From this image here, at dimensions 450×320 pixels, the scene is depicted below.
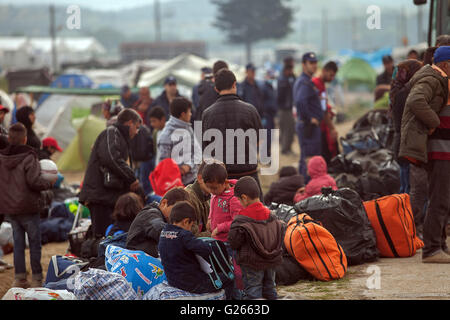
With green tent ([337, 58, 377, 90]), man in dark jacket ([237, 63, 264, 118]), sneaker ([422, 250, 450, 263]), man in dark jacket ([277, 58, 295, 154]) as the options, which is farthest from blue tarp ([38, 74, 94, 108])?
sneaker ([422, 250, 450, 263])

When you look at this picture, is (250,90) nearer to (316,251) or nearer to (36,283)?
(36,283)

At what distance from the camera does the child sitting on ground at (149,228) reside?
6.04 meters

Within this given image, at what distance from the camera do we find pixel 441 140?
6512mm

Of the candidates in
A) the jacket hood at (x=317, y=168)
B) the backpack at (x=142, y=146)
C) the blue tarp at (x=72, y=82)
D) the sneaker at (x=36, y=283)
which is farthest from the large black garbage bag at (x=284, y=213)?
the blue tarp at (x=72, y=82)

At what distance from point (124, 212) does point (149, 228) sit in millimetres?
1035

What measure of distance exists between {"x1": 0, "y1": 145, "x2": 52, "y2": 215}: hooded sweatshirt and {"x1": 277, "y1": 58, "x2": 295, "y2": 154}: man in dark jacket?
787 cm

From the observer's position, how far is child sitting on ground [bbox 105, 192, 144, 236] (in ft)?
23.1

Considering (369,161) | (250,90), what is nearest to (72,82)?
(250,90)

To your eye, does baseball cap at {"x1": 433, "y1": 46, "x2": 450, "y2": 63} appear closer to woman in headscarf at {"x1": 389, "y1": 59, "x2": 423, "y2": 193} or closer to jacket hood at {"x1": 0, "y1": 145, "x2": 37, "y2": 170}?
woman in headscarf at {"x1": 389, "y1": 59, "x2": 423, "y2": 193}
